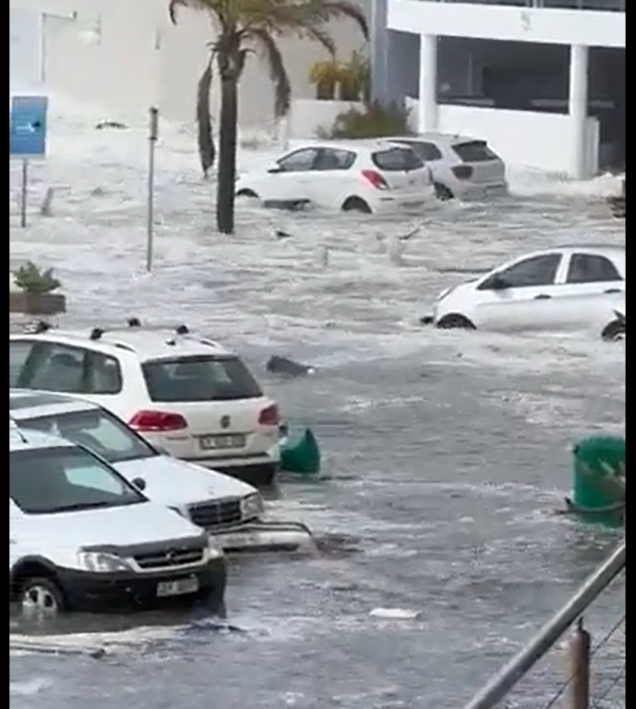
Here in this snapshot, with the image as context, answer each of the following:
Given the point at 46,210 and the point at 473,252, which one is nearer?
the point at 473,252

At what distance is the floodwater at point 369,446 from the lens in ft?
27.8

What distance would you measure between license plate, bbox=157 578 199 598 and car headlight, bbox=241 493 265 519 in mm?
1021

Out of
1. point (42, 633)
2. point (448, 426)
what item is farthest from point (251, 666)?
point (448, 426)

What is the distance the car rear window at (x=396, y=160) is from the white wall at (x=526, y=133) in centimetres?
280

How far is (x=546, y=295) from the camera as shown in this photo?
64.0ft

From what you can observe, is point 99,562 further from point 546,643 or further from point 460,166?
point 460,166

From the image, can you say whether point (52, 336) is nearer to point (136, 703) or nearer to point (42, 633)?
point (42, 633)

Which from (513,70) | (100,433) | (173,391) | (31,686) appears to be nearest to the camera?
(31,686)

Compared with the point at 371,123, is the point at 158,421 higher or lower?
lower

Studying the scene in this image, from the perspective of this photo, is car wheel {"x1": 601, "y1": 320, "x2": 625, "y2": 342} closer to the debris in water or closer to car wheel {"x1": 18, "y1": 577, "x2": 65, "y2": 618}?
the debris in water

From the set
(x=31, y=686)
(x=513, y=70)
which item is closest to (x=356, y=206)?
(x=513, y=70)

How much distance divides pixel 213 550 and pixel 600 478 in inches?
107
